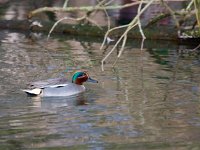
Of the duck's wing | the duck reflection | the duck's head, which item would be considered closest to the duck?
the duck's wing

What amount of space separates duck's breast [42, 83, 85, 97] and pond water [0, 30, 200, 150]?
0.45 ft

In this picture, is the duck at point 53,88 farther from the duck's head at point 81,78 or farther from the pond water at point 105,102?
the duck's head at point 81,78

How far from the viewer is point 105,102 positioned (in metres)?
12.1

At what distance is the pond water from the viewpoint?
9.85 meters

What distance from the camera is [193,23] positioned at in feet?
63.5

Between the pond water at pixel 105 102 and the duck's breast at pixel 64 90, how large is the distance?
0.45 feet

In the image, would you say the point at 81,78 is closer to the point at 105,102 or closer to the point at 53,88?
the point at 53,88

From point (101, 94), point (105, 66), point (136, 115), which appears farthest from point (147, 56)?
point (136, 115)

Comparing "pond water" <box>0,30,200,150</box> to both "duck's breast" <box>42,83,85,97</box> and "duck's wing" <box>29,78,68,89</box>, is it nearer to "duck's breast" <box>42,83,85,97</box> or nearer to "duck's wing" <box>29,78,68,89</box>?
"duck's breast" <box>42,83,85,97</box>

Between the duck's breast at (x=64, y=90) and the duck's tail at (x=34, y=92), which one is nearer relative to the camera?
the duck's tail at (x=34, y=92)

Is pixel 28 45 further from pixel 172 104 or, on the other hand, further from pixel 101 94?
pixel 172 104

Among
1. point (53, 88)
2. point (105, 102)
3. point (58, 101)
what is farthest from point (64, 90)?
point (105, 102)

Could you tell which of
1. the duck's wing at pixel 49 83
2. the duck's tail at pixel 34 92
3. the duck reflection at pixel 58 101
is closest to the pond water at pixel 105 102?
the duck reflection at pixel 58 101

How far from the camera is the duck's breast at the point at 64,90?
12664 millimetres
